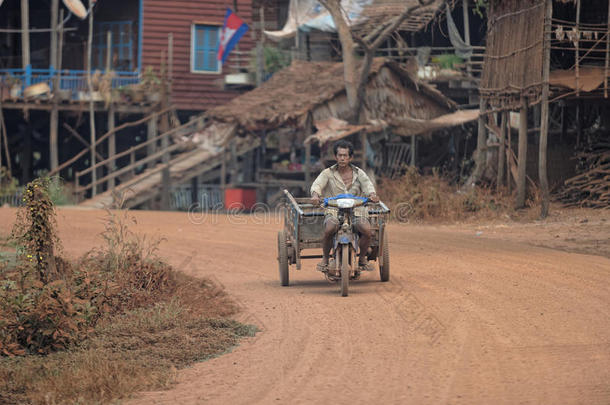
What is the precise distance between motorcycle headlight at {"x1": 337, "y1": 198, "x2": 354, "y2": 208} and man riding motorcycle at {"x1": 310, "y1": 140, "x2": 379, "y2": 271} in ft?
0.75

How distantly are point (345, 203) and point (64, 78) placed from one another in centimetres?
2198

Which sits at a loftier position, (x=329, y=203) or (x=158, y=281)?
(x=329, y=203)

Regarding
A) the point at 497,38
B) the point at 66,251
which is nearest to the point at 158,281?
the point at 66,251

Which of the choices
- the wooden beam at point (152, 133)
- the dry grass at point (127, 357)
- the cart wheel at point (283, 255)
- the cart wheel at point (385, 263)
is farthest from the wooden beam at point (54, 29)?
the dry grass at point (127, 357)

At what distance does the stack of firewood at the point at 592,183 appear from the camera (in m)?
19.9

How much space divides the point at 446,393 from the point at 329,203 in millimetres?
4384

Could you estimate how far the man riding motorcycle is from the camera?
10.1 meters

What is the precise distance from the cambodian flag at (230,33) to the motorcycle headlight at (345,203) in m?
21.6

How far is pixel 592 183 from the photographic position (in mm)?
20156

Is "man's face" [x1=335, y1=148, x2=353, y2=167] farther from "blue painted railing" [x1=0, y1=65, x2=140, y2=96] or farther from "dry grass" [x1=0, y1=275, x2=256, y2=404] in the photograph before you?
"blue painted railing" [x1=0, y1=65, x2=140, y2=96]

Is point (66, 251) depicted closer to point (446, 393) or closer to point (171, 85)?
point (446, 393)

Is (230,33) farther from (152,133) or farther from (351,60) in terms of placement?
(351,60)

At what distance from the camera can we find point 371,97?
26.1 meters

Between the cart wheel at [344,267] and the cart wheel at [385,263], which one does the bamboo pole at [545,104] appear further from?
the cart wheel at [344,267]
